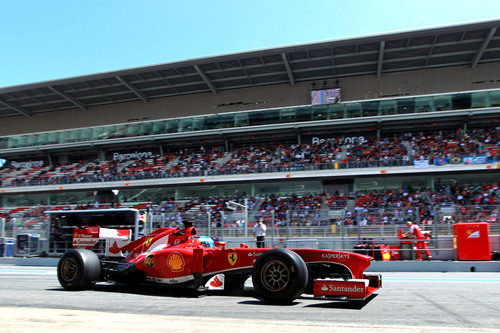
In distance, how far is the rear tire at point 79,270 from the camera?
24.4 ft

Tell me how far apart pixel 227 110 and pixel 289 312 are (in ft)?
99.9

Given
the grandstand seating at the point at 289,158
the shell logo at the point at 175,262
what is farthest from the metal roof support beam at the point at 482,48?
the shell logo at the point at 175,262

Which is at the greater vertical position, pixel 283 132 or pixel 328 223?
pixel 283 132

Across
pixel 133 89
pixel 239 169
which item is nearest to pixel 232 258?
pixel 239 169

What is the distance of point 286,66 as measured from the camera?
1221 inches

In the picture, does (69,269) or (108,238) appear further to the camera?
(108,238)

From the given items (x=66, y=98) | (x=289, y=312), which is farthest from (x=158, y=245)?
(x=66, y=98)

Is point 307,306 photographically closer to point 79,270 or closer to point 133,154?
point 79,270

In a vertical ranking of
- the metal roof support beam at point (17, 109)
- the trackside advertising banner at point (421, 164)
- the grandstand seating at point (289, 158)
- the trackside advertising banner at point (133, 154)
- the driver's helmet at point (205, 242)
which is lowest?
the driver's helmet at point (205, 242)

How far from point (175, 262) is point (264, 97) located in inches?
Answer: 1120

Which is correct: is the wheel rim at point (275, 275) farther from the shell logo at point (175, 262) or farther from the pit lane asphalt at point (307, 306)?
the shell logo at point (175, 262)

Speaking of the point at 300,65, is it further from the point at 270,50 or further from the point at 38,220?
the point at 38,220

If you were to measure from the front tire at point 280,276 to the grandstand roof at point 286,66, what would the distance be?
25164 millimetres

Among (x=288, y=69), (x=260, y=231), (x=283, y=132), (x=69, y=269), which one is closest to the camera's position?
(x=69, y=269)
